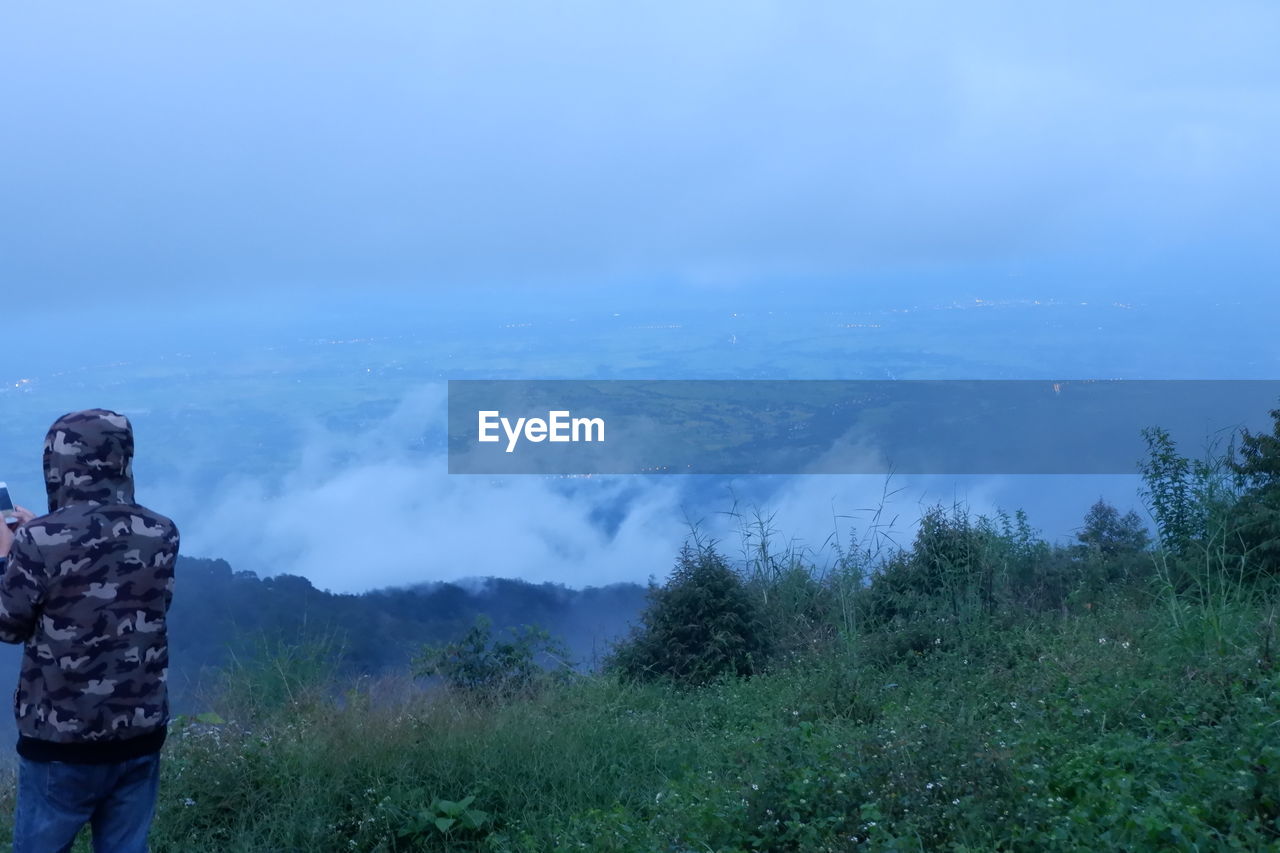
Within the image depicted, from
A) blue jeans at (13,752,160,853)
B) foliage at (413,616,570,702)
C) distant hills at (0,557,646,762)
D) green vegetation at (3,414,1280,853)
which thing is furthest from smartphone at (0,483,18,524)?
foliage at (413,616,570,702)

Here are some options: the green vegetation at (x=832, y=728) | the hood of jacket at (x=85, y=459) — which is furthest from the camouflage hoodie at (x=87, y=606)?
the green vegetation at (x=832, y=728)

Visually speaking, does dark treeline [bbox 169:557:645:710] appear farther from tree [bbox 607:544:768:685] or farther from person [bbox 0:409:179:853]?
person [bbox 0:409:179:853]

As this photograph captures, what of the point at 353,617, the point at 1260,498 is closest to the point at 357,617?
the point at 353,617

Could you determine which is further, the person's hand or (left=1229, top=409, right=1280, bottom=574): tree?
(left=1229, top=409, right=1280, bottom=574): tree

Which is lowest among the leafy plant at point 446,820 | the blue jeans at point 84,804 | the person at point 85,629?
the leafy plant at point 446,820

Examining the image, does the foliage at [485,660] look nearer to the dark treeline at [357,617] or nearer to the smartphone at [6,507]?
the dark treeline at [357,617]

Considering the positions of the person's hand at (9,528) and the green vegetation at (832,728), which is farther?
the green vegetation at (832,728)

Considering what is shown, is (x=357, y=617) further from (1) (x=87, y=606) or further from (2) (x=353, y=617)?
(1) (x=87, y=606)
